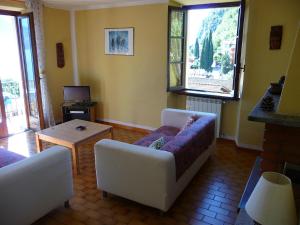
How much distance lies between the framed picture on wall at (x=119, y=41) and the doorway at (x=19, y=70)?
1.34 m

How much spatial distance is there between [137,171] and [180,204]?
2.16 feet

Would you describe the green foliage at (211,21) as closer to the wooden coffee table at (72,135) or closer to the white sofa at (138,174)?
the wooden coffee table at (72,135)

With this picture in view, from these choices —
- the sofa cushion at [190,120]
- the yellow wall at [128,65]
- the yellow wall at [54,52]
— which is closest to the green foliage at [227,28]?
the yellow wall at [128,65]

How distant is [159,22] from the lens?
4.19 m

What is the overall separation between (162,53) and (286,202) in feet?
11.2

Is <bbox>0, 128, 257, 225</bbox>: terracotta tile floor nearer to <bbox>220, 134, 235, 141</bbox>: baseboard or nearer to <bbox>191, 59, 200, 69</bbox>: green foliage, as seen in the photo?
<bbox>220, 134, 235, 141</bbox>: baseboard

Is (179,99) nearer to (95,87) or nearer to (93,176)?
(95,87)

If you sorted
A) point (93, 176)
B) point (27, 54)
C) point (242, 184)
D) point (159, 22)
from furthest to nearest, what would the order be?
point (27, 54)
point (159, 22)
point (93, 176)
point (242, 184)

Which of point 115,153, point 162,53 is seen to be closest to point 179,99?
point 162,53

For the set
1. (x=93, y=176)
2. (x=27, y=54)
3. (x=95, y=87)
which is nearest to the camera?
(x=93, y=176)

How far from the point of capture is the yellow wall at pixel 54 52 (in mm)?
4762

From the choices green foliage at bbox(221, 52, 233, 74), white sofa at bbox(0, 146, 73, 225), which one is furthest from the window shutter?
white sofa at bbox(0, 146, 73, 225)

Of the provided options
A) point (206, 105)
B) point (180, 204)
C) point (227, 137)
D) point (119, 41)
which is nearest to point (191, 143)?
point (180, 204)

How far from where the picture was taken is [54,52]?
4941 millimetres
